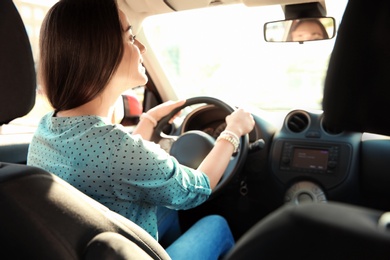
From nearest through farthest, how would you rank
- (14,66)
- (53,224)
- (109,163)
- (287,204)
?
(287,204) < (53,224) < (14,66) < (109,163)

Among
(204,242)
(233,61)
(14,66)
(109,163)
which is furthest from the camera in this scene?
(233,61)

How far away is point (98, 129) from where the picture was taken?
54.5 inches

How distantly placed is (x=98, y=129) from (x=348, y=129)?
2.30 ft

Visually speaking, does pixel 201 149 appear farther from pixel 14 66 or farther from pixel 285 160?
pixel 14 66

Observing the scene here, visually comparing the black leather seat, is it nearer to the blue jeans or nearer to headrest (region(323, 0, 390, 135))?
headrest (region(323, 0, 390, 135))

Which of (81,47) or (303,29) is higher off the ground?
(81,47)

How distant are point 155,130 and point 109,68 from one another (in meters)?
1.01

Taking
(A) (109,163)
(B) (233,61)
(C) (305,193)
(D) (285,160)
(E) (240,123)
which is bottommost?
(B) (233,61)

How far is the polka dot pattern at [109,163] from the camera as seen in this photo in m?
1.37

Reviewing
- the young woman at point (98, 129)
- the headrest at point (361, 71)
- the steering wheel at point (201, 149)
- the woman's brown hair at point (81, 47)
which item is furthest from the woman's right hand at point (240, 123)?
the headrest at point (361, 71)

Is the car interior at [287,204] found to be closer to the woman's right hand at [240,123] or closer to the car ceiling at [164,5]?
the car ceiling at [164,5]

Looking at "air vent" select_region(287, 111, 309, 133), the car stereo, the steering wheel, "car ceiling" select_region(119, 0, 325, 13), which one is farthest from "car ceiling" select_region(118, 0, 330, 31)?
the car stereo

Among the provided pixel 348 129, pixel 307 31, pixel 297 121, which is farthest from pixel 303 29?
pixel 348 129

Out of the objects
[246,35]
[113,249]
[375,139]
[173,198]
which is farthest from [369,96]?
[246,35]
